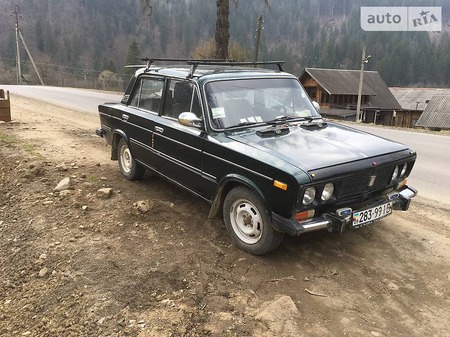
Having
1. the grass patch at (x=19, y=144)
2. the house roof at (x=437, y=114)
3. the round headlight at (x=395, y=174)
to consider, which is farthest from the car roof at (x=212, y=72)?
the house roof at (x=437, y=114)

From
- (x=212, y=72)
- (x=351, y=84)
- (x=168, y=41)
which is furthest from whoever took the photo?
(x=168, y=41)

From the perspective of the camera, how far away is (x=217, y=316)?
3297 mm

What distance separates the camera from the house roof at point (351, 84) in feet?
154

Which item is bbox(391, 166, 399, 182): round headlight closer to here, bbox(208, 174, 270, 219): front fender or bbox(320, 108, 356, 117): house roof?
bbox(208, 174, 270, 219): front fender

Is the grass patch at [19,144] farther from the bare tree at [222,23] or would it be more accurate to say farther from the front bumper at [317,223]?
the bare tree at [222,23]

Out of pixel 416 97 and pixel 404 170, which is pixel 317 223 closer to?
pixel 404 170

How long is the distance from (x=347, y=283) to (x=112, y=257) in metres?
2.37

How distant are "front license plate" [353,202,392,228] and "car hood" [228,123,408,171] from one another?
21.2 inches

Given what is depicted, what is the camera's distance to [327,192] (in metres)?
3.78

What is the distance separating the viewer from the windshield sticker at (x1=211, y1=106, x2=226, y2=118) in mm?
4605

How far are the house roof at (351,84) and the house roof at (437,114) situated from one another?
13.6ft

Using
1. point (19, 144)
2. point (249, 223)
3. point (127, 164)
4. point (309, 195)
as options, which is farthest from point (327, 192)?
point (19, 144)

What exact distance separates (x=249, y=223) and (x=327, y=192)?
0.89m

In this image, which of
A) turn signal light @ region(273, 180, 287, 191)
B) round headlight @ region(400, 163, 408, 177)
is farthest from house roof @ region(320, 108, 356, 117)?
turn signal light @ region(273, 180, 287, 191)
